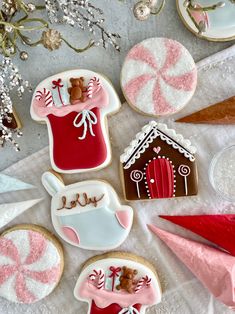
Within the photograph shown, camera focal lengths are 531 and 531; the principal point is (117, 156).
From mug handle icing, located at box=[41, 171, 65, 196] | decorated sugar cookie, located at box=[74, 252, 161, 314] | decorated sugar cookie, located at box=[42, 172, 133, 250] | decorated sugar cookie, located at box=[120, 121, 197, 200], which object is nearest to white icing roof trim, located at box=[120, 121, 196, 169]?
decorated sugar cookie, located at box=[120, 121, 197, 200]

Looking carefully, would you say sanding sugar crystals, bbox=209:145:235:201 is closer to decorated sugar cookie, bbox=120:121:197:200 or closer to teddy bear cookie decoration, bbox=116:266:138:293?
decorated sugar cookie, bbox=120:121:197:200

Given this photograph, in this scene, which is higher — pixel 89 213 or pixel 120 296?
pixel 89 213

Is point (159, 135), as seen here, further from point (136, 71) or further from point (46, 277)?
point (46, 277)

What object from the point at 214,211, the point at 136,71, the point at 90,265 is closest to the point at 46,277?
the point at 90,265

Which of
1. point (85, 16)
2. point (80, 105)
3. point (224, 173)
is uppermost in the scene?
point (85, 16)

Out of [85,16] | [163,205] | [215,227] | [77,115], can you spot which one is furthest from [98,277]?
[85,16]

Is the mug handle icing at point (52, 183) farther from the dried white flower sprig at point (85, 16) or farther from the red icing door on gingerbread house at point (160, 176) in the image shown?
the dried white flower sprig at point (85, 16)

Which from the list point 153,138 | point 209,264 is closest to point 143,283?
point 209,264

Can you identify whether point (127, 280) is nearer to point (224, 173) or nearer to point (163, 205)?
point (163, 205)
